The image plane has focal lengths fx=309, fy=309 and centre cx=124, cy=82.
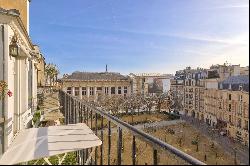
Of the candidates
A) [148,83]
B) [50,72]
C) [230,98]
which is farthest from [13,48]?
[148,83]

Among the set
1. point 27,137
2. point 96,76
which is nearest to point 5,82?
point 27,137

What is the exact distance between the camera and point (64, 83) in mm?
81625

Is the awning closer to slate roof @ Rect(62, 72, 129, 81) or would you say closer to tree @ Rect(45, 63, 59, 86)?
tree @ Rect(45, 63, 59, 86)

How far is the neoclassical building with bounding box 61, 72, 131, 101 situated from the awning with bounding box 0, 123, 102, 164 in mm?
75841

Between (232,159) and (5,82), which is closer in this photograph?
(232,159)

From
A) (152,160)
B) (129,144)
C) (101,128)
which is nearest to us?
(152,160)

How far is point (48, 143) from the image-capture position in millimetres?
3801

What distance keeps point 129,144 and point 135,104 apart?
76.2 meters

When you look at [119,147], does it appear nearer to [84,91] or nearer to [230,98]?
[230,98]

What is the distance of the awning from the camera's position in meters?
3.29

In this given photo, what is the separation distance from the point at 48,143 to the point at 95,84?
267 feet

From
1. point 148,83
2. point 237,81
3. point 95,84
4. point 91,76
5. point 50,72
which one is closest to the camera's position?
point 237,81

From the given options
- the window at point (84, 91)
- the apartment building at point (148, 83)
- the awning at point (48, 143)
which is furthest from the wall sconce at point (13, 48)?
the window at point (84, 91)

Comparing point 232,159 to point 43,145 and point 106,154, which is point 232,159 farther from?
point 43,145
